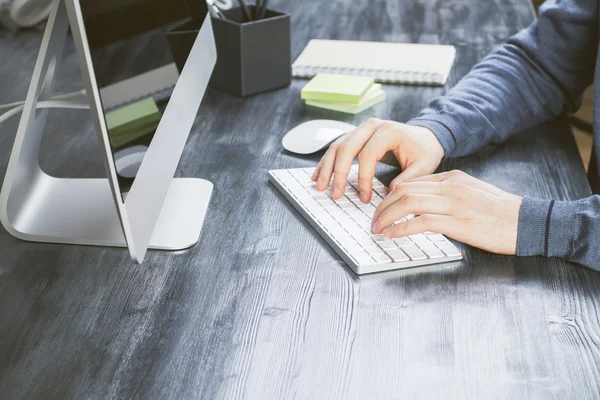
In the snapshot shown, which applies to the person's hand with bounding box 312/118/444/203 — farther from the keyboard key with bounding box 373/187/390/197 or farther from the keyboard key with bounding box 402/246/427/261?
the keyboard key with bounding box 402/246/427/261

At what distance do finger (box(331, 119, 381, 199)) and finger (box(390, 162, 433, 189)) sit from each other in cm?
7

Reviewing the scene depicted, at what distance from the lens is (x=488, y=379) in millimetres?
648

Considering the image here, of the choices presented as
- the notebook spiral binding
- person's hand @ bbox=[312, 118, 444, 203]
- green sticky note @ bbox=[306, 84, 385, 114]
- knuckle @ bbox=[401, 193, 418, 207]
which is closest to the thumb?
person's hand @ bbox=[312, 118, 444, 203]

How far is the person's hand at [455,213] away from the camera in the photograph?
823mm

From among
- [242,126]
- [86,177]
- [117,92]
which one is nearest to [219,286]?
[117,92]

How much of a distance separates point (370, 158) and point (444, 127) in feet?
0.56

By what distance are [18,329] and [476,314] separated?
48cm

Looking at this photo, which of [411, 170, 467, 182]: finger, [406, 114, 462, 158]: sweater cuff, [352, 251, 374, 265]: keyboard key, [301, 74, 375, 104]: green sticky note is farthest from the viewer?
[301, 74, 375, 104]: green sticky note

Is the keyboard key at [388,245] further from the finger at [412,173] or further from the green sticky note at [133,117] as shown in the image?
the green sticky note at [133,117]

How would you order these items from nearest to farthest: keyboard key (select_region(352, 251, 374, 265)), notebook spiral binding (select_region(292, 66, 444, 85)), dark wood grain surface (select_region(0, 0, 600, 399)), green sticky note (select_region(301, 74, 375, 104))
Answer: dark wood grain surface (select_region(0, 0, 600, 399)), keyboard key (select_region(352, 251, 374, 265)), green sticky note (select_region(301, 74, 375, 104)), notebook spiral binding (select_region(292, 66, 444, 85))

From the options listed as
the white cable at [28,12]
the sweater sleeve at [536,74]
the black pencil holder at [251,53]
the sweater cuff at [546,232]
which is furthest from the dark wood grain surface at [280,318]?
the white cable at [28,12]

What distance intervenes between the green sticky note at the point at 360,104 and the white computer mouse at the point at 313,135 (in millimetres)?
80

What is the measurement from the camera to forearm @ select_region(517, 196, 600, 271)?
0.80 m

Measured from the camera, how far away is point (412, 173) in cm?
97
